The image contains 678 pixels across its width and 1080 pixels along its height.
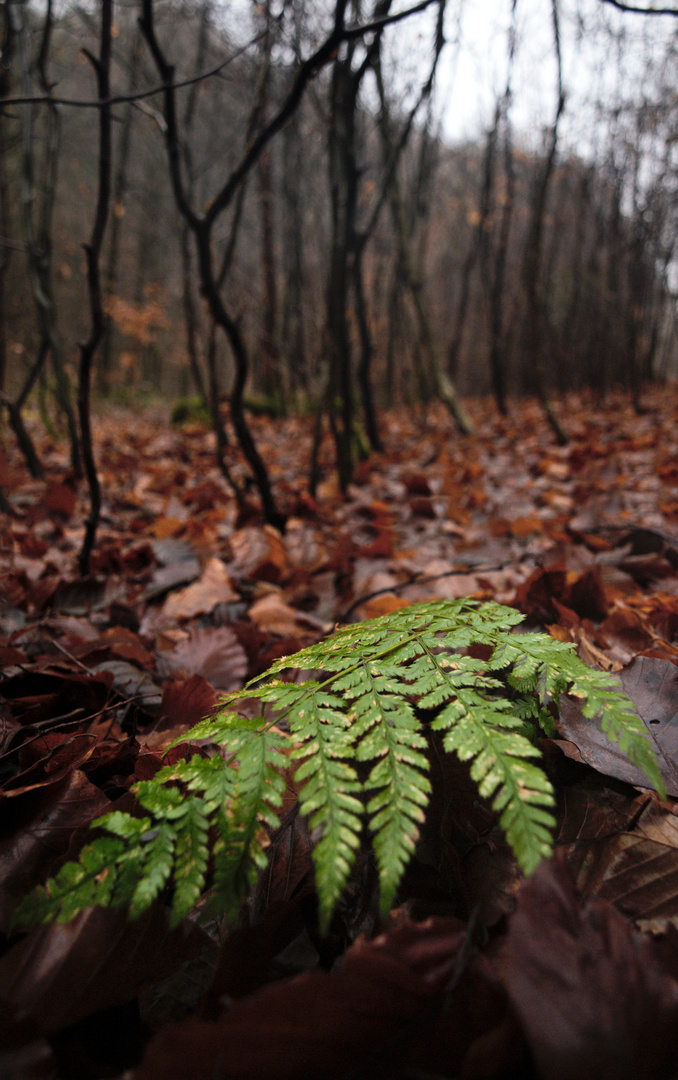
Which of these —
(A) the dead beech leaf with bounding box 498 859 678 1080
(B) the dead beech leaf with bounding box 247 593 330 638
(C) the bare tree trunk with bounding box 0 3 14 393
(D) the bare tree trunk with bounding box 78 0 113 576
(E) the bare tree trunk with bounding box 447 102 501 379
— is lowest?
(B) the dead beech leaf with bounding box 247 593 330 638

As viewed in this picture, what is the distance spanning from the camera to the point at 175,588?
6.18ft

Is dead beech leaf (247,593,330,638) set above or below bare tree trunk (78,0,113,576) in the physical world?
below

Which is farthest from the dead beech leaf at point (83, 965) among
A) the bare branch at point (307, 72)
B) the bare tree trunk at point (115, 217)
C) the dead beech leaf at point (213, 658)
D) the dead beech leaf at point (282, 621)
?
the bare tree trunk at point (115, 217)

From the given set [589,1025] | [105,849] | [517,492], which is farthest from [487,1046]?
[517,492]

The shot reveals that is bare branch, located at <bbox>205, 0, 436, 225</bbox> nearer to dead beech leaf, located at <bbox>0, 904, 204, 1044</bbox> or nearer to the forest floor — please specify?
the forest floor

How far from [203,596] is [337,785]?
1302 mm

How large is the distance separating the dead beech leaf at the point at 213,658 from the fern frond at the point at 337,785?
0.56 metres

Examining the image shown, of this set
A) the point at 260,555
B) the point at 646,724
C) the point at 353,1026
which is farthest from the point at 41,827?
the point at 260,555

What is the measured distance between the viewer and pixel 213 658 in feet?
4.24

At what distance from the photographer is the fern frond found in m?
0.48

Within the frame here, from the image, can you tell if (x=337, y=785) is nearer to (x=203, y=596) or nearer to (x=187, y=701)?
(x=187, y=701)

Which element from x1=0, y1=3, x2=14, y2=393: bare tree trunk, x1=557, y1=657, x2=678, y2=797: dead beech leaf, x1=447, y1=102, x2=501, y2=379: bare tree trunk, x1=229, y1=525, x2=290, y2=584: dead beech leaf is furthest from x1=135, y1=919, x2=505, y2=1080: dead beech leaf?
x1=447, y1=102, x2=501, y2=379: bare tree trunk

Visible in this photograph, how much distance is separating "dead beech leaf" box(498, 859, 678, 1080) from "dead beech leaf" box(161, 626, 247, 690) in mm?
873

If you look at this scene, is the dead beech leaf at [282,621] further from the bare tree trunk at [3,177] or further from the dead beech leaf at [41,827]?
the bare tree trunk at [3,177]
